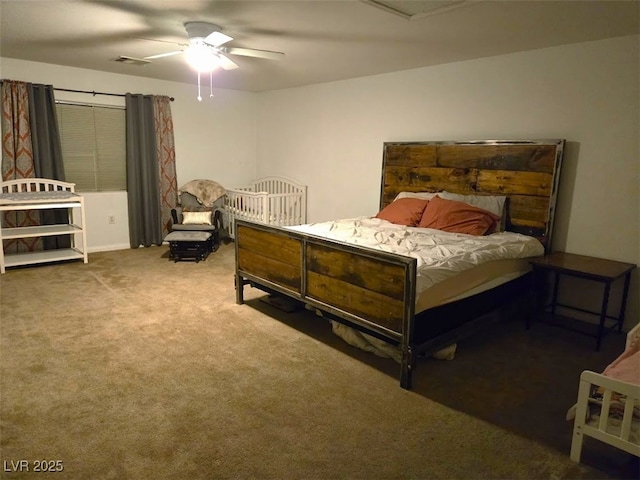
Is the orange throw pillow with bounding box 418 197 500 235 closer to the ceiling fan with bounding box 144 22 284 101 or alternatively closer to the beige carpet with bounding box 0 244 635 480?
the beige carpet with bounding box 0 244 635 480

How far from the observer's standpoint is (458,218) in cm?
390

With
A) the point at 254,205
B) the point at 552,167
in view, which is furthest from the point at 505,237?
the point at 254,205

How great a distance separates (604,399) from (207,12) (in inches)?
126

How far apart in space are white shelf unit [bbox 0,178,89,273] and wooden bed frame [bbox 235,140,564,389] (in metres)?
2.43

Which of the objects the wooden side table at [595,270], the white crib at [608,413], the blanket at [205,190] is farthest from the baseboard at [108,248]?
the white crib at [608,413]

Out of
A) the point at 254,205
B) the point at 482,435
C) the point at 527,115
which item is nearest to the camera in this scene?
the point at 482,435

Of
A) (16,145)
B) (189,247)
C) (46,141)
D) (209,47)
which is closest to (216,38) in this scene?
(209,47)

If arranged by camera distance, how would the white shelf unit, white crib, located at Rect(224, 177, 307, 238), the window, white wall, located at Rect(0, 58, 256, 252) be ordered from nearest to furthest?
the white shelf unit
white wall, located at Rect(0, 58, 256, 252)
the window
white crib, located at Rect(224, 177, 307, 238)

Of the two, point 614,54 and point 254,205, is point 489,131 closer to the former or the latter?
point 614,54

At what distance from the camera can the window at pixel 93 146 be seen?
5.48 m

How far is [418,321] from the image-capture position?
265 centimetres

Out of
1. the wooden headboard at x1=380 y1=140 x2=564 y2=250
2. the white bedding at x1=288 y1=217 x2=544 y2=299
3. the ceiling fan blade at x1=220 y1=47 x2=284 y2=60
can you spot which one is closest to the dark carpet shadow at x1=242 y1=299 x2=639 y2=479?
the white bedding at x1=288 y1=217 x2=544 y2=299

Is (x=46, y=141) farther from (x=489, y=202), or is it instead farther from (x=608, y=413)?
(x=608, y=413)

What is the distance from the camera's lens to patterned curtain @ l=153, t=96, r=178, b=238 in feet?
19.8
